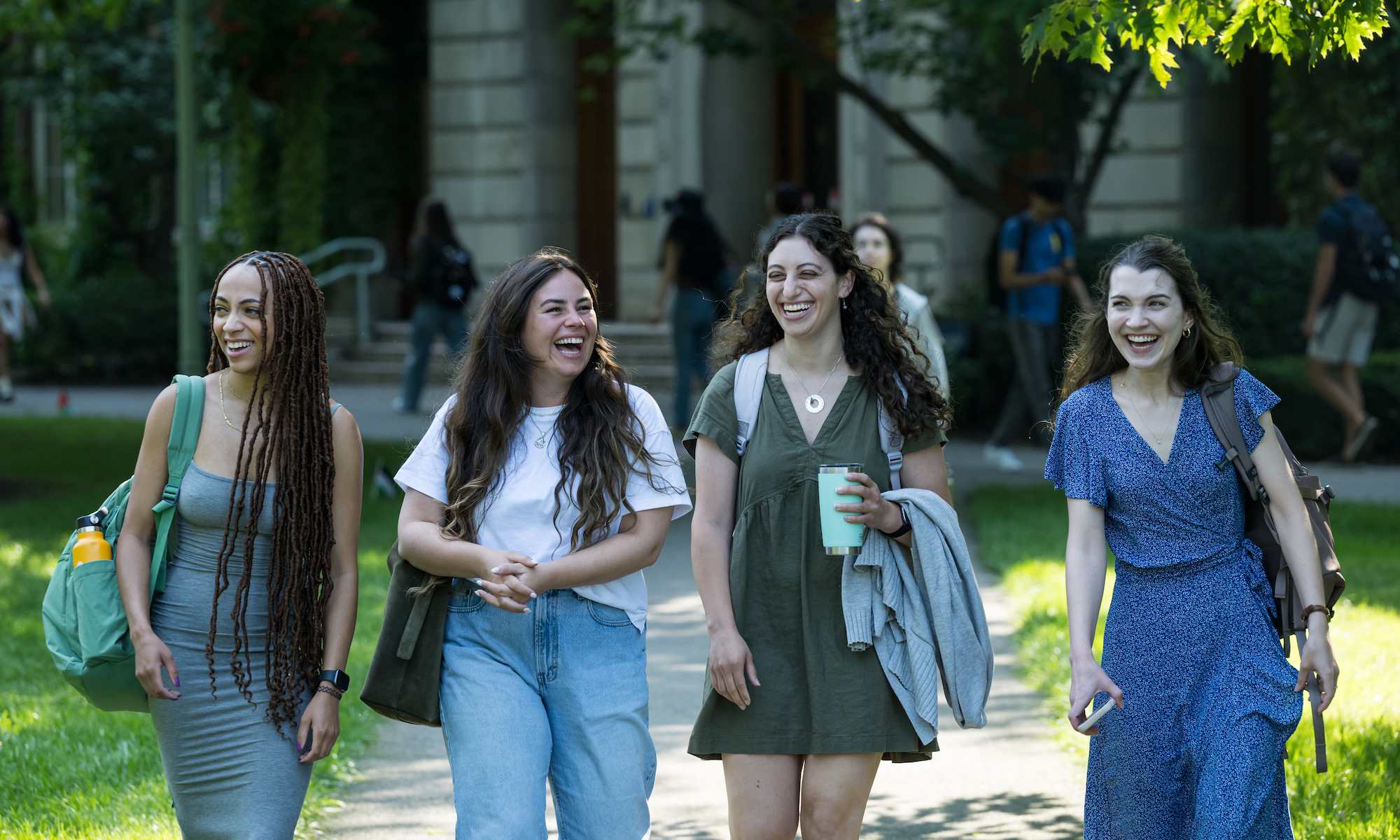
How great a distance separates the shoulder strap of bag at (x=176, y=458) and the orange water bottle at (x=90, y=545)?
0.35 feet

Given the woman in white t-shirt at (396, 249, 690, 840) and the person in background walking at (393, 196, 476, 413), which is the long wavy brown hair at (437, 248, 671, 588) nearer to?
the woman in white t-shirt at (396, 249, 690, 840)

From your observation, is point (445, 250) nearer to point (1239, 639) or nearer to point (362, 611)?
point (362, 611)

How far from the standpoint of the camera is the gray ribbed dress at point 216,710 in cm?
346

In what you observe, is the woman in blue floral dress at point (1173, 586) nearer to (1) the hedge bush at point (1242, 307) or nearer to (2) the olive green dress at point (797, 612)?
(2) the olive green dress at point (797, 612)

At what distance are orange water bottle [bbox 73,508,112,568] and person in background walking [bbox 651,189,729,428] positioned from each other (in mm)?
8958

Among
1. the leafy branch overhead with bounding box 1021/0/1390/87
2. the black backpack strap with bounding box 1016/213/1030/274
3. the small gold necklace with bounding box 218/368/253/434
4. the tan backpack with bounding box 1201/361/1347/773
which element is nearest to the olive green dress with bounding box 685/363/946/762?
the tan backpack with bounding box 1201/361/1347/773

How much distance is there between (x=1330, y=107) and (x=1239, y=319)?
6.75 feet

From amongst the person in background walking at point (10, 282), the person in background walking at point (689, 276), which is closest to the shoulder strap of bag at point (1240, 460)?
the person in background walking at point (689, 276)

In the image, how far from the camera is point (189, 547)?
3555mm

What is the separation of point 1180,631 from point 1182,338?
0.69 metres

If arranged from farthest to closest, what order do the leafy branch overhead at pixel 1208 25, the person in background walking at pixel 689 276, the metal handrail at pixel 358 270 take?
the metal handrail at pixel 358 270 → the person in background walking at pixel 689 276 → the leafy branch overhead at pixel 1208 25

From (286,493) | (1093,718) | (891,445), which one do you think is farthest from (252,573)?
(1093,718)

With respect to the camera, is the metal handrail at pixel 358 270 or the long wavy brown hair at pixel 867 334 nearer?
the long wavy brown hair at pixel 867 334

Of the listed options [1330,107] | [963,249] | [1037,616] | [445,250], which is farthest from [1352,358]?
[445,250]
